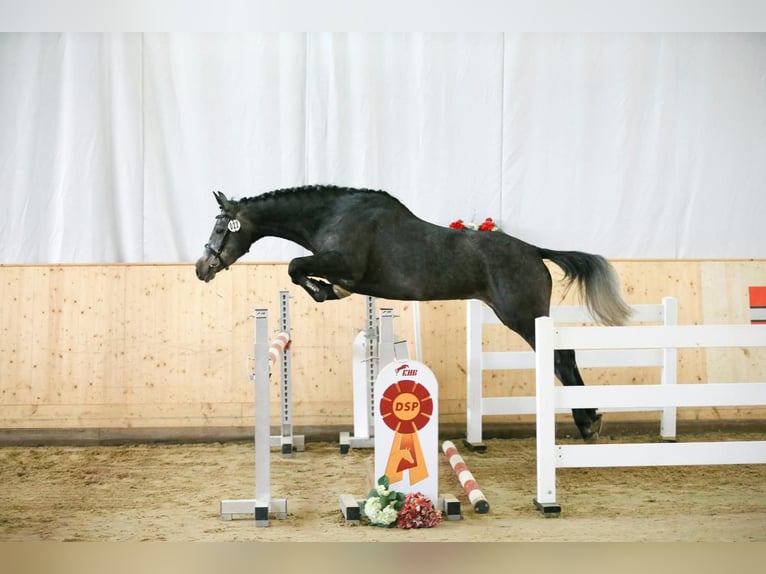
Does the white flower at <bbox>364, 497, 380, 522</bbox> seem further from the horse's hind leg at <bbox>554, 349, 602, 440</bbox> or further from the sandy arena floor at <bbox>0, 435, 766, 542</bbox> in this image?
the horse's hind leg at <bbox>554, 349, 602, 440</bbox>

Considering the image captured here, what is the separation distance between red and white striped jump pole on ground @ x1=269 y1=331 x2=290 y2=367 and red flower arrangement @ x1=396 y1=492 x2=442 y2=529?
0.88 metres

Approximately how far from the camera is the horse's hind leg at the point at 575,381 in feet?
13.3

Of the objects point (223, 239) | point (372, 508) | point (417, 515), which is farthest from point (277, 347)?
point (417, 515)

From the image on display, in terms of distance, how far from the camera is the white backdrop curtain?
5684 millimetres

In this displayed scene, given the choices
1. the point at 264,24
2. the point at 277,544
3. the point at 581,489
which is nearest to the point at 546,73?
the point at 264,24

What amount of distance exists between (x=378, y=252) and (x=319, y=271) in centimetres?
30

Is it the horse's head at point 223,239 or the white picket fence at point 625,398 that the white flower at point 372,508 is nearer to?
the white picket fence at point 625,398

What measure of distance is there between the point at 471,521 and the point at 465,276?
1112 mm

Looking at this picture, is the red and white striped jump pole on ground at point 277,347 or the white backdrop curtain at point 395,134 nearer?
the red and white striped jump pole on ground at point 277,347

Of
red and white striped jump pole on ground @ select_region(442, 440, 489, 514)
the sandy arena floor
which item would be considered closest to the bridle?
the sandy arena floor

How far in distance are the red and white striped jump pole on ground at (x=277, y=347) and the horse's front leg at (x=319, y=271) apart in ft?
1.46

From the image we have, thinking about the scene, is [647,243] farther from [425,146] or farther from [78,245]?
[78,245]

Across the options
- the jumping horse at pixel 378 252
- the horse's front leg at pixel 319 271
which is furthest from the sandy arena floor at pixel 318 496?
the horse's front leg at pixel 319 271

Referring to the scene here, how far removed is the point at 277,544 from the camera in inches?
129
